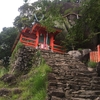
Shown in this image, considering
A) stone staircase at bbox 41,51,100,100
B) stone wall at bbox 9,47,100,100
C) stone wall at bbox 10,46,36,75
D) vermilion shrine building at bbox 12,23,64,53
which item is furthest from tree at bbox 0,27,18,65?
Result: stone staircase at bbox 41,51,100,100

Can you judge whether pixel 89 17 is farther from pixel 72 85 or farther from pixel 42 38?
pixel 42 38

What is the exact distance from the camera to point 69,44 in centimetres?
1709

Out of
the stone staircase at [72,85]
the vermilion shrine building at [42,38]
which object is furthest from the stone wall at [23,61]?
the stone staircase at [72,85]

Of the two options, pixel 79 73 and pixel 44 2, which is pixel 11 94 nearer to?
pixel 79 73

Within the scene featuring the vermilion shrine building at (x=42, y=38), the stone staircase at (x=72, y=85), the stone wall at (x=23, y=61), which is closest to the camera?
the stone staircase at (x=72, y=85)

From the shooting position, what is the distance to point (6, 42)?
70.4 ft

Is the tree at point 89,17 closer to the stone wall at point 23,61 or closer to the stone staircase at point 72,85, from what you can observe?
the stone staircase at point 72,85

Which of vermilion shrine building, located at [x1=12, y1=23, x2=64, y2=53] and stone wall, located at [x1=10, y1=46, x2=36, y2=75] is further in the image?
vermilion shrine building, located at [x1=12, y1=23, x2=64, y2=53]

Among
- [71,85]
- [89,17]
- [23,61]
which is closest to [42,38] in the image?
[23,61]

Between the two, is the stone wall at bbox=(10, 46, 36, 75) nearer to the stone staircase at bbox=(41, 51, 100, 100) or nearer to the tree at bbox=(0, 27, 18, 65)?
the stone staircase at bbox=(41, 51, 100, 100)

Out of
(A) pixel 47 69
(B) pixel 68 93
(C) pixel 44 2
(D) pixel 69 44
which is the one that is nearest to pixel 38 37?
(D) pixel 69 44

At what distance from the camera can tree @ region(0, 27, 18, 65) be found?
20763mm

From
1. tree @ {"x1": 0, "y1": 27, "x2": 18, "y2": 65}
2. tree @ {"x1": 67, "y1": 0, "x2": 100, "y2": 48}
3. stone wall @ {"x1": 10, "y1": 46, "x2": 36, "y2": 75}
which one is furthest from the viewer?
tree @ {"x1": 0, "y1": 27, "x2": 18, "y2": 65}

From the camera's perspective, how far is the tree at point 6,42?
20.8 metres
